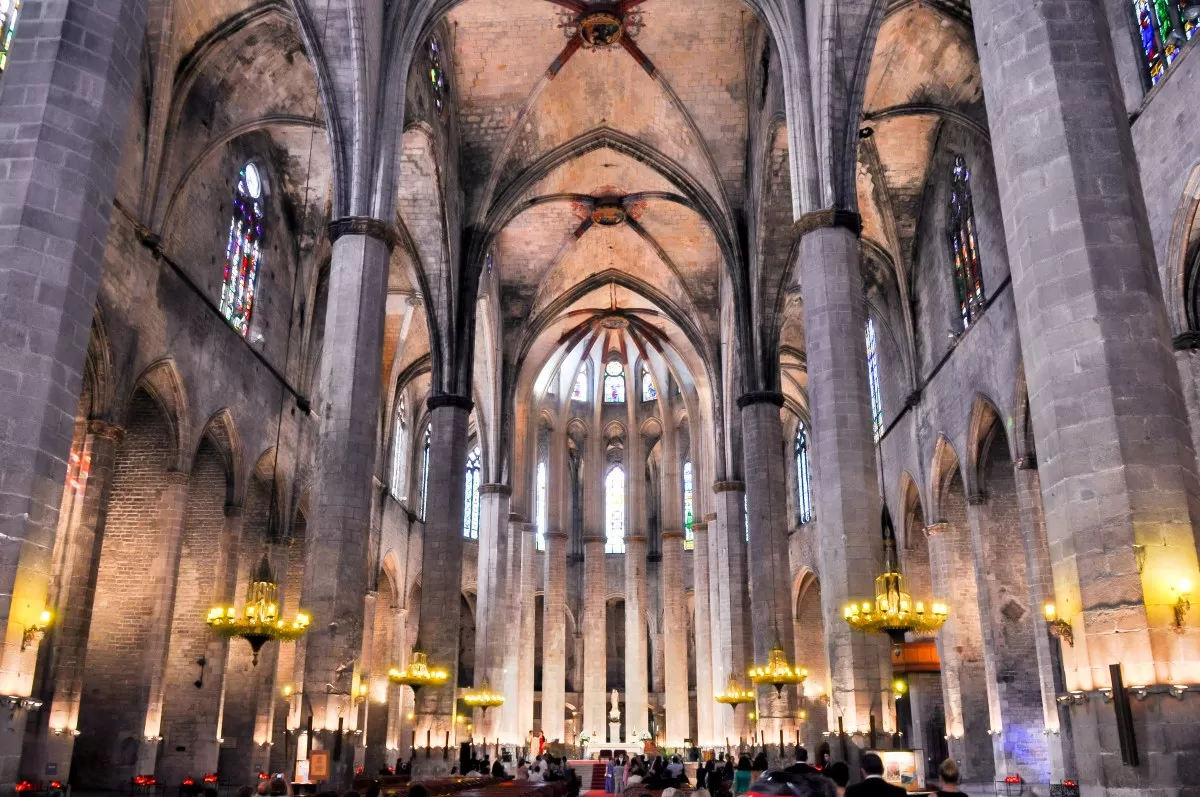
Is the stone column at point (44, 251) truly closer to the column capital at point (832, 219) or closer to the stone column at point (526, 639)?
the column capital at point (832, 219)

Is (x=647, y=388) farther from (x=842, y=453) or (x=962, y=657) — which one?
(x=842, y=453)

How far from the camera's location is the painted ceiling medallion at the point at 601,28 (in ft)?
81.8

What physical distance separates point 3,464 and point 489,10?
20.1 metres

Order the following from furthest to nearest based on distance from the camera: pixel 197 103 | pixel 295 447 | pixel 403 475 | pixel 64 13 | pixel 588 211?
pixel 403 475, pixel 588 211, pixel 295 447, pixel 197 103, pixel 64 13

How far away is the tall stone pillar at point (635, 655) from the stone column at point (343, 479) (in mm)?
25585

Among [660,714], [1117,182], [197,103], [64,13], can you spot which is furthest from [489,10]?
[660,714]

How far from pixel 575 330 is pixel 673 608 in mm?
11939

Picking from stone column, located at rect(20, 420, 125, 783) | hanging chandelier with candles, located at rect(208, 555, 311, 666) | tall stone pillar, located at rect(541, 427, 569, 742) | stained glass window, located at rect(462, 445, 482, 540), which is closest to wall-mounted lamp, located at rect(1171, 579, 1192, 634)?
hanging chandelier with candles, located at rect(208, 555, 311, 666)

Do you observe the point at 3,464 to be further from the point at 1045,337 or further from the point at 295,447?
the point at 295,447

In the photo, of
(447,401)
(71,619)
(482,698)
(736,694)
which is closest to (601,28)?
(447,401)

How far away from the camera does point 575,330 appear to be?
4059cm

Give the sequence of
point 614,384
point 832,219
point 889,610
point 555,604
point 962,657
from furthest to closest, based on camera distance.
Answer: point 614,384, point 555,604, point 962,657, point 832,219, point 889,610

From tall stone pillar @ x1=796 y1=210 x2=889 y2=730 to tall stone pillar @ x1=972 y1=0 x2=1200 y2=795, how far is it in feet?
21.3

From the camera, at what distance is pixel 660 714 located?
45.3 m
